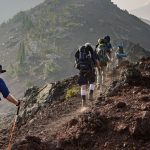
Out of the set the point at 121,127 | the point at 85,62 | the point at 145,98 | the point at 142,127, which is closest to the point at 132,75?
the point at 85,62

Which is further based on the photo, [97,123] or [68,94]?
[68,94]

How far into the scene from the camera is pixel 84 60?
17172 millimetres

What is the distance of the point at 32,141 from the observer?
11617 millimetres

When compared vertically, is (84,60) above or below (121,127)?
above

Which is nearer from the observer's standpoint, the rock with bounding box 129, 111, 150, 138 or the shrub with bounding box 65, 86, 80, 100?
the rock with bounding box 129, 111, 150, 138

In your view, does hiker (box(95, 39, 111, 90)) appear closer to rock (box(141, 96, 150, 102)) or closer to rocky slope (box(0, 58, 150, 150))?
rocky slope (box(0, 58, 150, 150))

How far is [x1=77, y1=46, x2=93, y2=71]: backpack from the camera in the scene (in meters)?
17.1

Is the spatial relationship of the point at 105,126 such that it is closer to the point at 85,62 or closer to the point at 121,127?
the point at 121,127

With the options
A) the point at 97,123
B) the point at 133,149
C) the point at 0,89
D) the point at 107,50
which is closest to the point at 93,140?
the point at 97,123

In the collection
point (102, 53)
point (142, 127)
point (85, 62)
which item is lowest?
point (142, 127)

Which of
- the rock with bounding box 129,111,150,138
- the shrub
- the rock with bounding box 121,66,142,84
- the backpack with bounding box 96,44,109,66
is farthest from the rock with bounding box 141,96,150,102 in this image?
the shrub

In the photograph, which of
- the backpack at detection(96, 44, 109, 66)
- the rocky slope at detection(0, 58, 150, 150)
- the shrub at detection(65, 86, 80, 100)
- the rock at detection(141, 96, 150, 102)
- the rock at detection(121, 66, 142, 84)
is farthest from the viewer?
the shrub at detection(65, 86, 80, 100)

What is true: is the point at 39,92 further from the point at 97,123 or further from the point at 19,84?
the point at 19,84

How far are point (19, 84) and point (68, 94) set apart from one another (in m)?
146
